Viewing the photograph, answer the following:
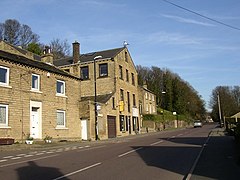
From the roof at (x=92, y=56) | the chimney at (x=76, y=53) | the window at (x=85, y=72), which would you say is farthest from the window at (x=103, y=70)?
the chimney at (x=76, y=53)

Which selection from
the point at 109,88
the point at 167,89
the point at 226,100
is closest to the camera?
the point at 109,88

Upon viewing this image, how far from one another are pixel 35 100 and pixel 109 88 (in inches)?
670

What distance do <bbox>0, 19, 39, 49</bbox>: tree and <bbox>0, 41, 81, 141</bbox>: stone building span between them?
91.5 ft

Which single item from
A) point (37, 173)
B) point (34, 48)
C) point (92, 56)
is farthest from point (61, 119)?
point (34, 48)

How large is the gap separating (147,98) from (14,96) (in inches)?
1934

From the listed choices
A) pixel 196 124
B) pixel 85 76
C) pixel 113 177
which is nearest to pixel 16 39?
pixel 85 76

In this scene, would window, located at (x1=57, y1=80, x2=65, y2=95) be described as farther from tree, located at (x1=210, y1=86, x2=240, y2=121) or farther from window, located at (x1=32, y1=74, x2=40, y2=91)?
tree, located at (x1=210, y1=86, x2=240, y2=121)

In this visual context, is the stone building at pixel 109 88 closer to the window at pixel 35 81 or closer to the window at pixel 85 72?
the window at pixel 85 72

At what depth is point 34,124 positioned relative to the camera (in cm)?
2825

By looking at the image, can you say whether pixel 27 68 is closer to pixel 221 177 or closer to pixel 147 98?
pixel 221 177

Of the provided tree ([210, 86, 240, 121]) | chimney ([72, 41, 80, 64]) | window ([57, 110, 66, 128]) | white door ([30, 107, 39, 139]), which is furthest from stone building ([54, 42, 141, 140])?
tree ([210, 86, 240, 121])

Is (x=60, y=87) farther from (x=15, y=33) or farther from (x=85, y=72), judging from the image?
(x=15, y=33)

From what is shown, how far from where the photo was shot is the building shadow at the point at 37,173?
9992 mm

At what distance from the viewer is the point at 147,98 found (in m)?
72.9
